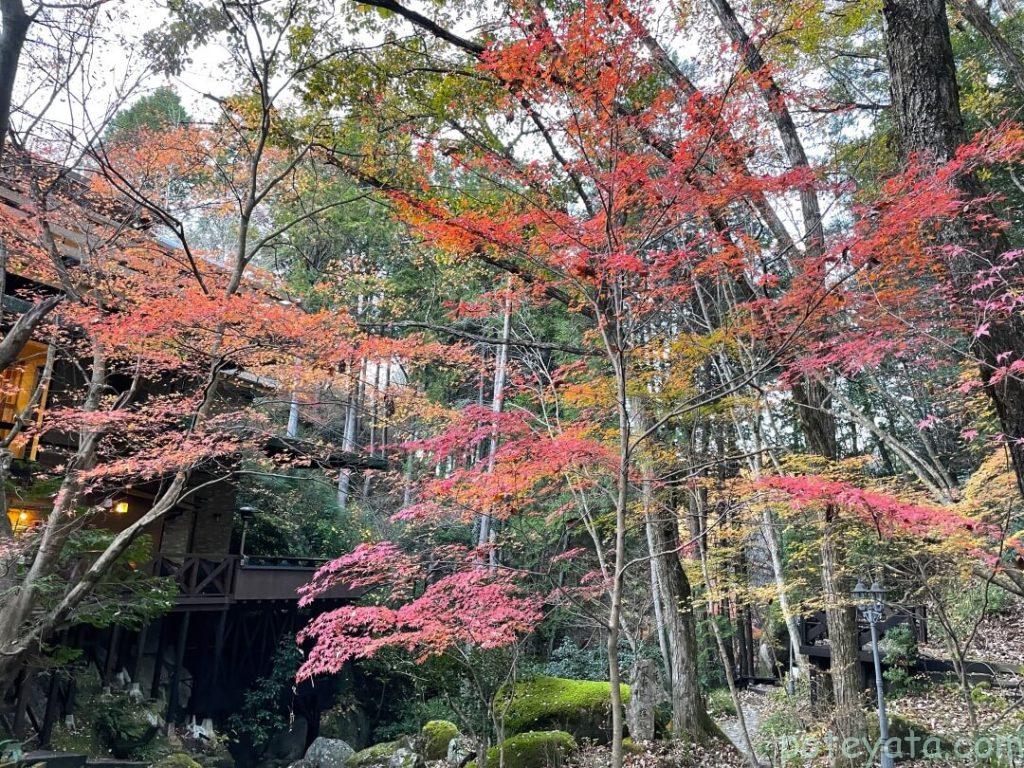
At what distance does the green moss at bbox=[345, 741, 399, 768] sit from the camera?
1009cm

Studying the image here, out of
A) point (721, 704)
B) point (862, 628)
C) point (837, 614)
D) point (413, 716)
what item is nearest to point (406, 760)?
point (413, 716)

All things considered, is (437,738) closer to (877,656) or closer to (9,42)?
(877,656)

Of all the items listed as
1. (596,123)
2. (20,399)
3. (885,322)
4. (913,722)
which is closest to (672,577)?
(913,722)

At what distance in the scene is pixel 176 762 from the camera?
889 centimetres

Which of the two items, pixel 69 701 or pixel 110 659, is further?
pixel 110 659

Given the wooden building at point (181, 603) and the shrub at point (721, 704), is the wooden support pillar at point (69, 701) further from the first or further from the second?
the shrub at point (721, 704)

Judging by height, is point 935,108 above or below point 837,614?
above

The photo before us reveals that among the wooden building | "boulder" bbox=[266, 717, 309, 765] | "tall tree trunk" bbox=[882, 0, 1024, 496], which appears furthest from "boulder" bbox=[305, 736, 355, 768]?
"tall tree trunk" bbox=[882, 0, 1024, 496]

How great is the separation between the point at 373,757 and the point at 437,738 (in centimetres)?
131

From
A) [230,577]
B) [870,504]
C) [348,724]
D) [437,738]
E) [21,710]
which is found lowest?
[348,724]

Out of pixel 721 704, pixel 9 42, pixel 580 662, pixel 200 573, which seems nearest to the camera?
pixel 9 42

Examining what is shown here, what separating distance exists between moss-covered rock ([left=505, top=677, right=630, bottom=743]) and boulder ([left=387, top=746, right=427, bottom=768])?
1.41 meters

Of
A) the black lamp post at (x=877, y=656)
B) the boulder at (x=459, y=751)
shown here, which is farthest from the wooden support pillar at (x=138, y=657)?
the black lamp post at (x=877, y=656)

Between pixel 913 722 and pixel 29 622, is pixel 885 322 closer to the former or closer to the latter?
pixel 913 722
